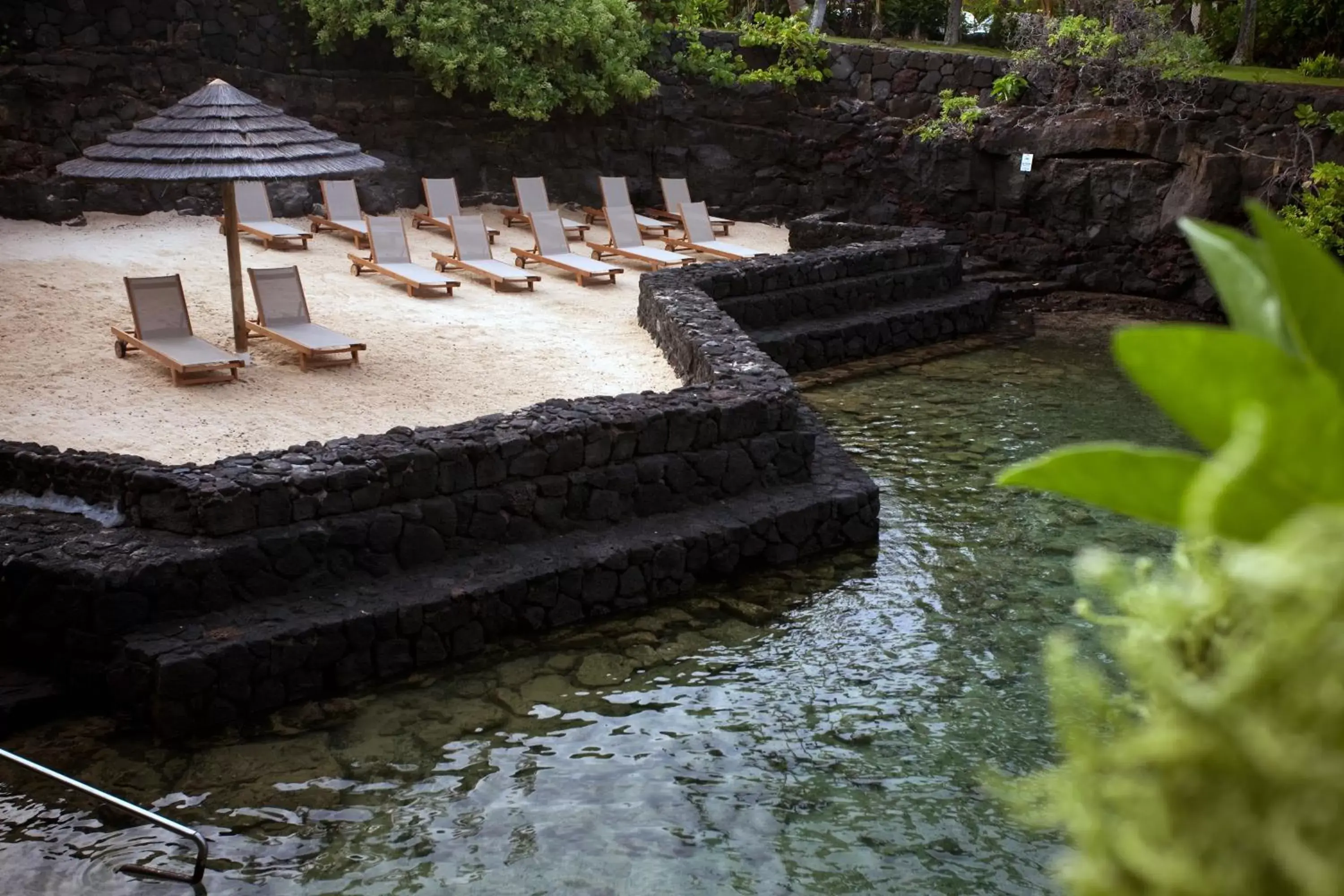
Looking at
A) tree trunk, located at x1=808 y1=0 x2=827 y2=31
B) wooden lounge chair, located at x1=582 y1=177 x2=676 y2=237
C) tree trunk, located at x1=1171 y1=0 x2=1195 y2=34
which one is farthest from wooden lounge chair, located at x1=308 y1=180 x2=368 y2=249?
tree trunk, located at x1=1171 y1=0 x2=1195 y2=34

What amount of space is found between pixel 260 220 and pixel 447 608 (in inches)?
342

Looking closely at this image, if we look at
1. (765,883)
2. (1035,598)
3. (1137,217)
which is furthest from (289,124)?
(1137,217)

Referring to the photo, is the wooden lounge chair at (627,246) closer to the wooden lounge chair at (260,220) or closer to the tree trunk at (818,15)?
the wooden lounge chair at (260,220)

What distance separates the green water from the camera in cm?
451

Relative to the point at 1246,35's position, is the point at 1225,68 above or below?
below

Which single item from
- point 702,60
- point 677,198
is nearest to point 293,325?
point 677,198

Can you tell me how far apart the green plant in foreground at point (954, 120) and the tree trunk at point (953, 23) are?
2.65 metres

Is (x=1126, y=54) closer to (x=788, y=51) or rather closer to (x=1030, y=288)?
(x=1030, y=288)

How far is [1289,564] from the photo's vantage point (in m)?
0.62

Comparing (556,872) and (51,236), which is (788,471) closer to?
(556,872)

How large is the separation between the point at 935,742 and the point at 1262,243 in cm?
491

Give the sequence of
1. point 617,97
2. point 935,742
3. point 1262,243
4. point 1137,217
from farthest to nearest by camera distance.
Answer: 1. point 617,97
2. point 1137,217
3. point 935,742
4. point 1262,243

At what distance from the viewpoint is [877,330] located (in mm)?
12227

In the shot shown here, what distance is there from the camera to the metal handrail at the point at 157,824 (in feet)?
13.0
